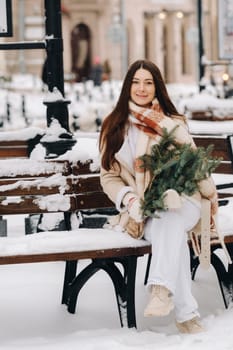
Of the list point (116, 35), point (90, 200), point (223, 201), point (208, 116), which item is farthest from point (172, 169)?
point (116, 35)

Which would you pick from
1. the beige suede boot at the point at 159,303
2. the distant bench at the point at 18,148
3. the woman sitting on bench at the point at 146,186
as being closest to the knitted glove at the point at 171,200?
the woman sitting on bench at the point at 146,186

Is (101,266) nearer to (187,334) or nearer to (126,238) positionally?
(126,238)

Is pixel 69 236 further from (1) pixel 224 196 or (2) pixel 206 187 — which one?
(1) pixel 224 196

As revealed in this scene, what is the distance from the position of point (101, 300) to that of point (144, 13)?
45.5 m

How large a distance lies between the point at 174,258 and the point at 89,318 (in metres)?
0.95

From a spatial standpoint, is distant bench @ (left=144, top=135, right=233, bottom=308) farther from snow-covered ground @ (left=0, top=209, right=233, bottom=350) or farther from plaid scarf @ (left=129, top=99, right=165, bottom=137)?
plaid scarf @ (left=129, top=99, right=165, bottom=137)

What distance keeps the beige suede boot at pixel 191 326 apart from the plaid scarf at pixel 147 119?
112 centimetres

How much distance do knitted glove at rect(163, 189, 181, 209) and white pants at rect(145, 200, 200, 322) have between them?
0.08m

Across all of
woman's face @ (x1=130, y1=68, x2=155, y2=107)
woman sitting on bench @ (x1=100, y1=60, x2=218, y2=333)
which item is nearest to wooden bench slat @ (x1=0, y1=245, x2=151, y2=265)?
woman sitting on bench @ (x1=100, y1=60, x2=218, y2=333)

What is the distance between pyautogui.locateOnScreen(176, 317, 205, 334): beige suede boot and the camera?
5523mm

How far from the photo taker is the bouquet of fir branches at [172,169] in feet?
18.1

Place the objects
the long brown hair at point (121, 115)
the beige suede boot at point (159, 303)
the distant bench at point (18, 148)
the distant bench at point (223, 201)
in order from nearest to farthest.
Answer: the beige suede boot at point (159, 303)
the long brown hair at point (121, 115)
the distant bench at point (223, 201)
the distant bench at point (18, 148)

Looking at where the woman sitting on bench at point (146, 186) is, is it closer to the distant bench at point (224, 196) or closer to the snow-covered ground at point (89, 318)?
the snow-covered ground at point (89, 318)

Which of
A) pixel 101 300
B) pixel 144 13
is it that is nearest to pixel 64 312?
pixel 101 300
